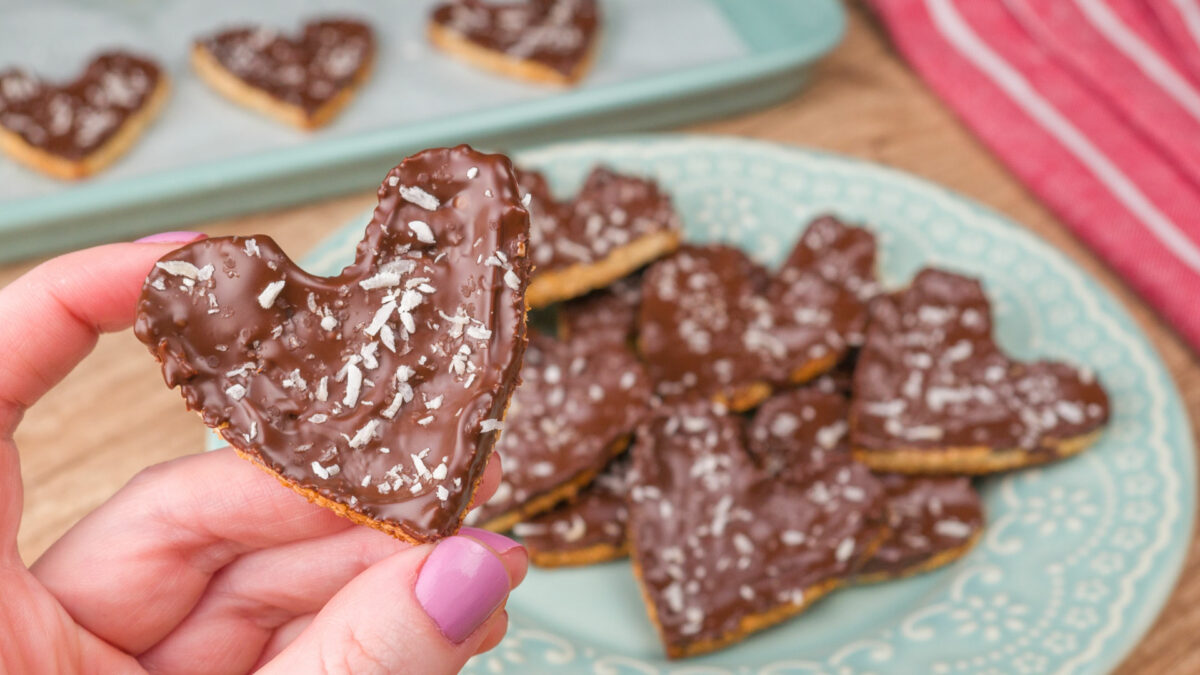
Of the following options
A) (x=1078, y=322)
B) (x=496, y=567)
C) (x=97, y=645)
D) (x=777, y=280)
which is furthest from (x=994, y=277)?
(x=97, y=645)

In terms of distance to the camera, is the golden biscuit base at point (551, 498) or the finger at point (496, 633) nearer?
the finger at point (496, 633)

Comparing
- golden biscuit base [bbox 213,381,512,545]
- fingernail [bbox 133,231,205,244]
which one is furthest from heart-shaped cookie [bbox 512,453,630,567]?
fingernail [bbox 133,231,205,244]

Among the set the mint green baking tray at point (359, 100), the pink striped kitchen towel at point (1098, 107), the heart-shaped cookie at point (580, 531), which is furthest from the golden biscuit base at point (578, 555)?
the pink striped kitchen towel at point (1098, 107)

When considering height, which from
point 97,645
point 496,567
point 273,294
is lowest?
point 97,645

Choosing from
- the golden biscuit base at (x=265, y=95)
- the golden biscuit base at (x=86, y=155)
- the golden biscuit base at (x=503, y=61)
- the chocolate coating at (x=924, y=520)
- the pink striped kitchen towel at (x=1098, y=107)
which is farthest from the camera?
the golden biscuit base at (x=503, y=61)

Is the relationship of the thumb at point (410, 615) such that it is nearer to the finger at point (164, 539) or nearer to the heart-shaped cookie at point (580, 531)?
the finger at point (164, 539)

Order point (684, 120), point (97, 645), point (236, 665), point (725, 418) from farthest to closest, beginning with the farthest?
point (684, 120) → point (725, 418) → point (236, 665) → point (97, 645)

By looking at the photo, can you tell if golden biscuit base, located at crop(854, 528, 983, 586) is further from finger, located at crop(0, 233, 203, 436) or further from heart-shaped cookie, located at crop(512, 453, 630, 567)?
finger, located at crop(0, 233, 203, 436)

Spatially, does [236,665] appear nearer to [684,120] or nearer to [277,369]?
[277,369]
